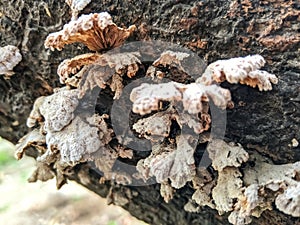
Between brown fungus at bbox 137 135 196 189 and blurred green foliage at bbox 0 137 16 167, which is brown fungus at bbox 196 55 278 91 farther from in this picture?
blurred green foliage at bbox 0 137 16 167

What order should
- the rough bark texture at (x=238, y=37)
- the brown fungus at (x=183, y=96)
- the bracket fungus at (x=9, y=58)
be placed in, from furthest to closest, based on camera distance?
the bracket fungus at (x=9, y=58)
the rough bark texture at (x=238, y=37)
the brown fungus at (x=183, y=96)

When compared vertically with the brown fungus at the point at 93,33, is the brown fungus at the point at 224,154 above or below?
below

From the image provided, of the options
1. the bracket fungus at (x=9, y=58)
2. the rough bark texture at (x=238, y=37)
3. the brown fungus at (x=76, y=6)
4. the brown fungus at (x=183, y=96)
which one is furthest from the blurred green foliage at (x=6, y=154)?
the brown fungus at (x=183, y=96)

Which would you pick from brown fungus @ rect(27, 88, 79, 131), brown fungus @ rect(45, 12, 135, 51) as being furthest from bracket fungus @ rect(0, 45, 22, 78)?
brown fungus @ rect(45, 12, 135, 51)

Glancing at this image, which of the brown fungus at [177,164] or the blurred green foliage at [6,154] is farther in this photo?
the blurred green foliage at [6,154]

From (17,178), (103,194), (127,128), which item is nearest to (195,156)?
(127,128)

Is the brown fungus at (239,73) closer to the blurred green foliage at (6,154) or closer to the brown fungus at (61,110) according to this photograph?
the brown fungus at (61,110)

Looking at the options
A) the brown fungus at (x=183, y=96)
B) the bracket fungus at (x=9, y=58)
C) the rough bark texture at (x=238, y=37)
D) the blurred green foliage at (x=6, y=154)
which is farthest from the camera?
the blurred green foliage at (x=6, y=154)

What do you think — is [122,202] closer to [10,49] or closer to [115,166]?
[115,166]
